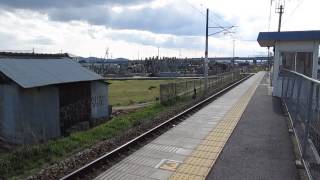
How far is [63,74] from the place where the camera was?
18.2 m

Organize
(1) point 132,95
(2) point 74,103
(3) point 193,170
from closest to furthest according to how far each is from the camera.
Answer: (3) point 193,170, (2) point 74,103, (1) point 132,95

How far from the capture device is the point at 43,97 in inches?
623

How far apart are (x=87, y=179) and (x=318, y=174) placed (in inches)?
173

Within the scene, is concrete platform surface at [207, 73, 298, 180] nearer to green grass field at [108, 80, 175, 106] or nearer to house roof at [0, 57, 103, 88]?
house roof at [0, 57, 103, 88]

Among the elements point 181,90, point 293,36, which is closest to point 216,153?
point 293,36

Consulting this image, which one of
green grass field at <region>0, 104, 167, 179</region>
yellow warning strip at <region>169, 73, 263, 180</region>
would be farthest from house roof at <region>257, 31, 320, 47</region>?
green grass field at <region>0, 104, 167, 179</region>

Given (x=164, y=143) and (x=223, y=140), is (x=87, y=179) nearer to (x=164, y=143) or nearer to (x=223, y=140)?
(x=164, y=143)

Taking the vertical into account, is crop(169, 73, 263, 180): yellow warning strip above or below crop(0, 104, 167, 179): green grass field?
above

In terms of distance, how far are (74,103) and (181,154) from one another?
32.1 ft

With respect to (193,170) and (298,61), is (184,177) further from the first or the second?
(298,61)

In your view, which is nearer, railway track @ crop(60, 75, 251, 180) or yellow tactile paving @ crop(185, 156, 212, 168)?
railway track @ crop(60, 75, 251, 180)

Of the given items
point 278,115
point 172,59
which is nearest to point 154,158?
point 278,115

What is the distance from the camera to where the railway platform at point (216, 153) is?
26.0 ft

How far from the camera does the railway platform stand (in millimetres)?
7918
